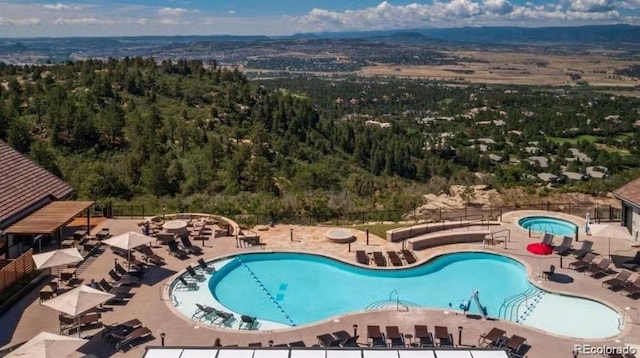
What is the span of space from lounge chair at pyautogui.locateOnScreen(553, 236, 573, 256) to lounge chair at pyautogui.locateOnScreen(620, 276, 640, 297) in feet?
11.0

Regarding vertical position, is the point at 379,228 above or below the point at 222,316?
above

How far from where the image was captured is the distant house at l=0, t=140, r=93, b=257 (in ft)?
68.0

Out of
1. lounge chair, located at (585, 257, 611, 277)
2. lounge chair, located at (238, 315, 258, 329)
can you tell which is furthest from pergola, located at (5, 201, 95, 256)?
lounge chair, located at (585, 257, 611, 277)

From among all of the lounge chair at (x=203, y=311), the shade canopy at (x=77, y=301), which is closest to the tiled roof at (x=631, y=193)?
the lounge chair at (x=203, y=311)

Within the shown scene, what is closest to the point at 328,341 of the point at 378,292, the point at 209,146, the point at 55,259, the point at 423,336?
Result: the point at 423,336

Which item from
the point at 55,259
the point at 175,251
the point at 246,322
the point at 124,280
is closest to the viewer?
the point at 246,322

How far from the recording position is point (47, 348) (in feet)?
41.3

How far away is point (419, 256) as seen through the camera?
2345 centimetres

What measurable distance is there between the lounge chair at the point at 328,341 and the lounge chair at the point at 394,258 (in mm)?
7143

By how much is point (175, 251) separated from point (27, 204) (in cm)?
617

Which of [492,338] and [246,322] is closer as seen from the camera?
[492,338]

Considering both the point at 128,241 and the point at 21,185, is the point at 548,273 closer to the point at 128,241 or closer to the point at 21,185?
the point at 128,241

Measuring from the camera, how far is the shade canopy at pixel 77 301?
51.2ft

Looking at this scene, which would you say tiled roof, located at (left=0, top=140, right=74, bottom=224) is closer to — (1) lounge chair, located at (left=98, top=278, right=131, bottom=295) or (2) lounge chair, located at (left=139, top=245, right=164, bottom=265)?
(1) lounge chair, located at (left=98, top=278, right=131, bottom=295)
